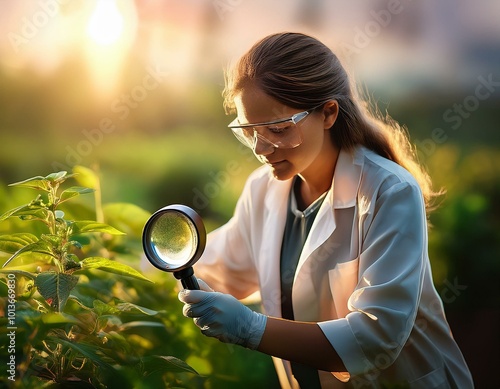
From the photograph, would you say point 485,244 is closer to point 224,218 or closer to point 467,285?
point 467,285

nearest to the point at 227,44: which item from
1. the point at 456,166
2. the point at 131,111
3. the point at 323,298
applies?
the point at 131,111

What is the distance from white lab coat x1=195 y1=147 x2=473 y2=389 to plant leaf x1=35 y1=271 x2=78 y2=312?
421 millimetres

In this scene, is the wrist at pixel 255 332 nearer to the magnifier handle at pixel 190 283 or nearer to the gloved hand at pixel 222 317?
the gloved hand at pixel 222 317

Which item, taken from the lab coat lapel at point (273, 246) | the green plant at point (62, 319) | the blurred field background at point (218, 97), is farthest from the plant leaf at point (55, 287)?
the blurred field background at point (218, 97)

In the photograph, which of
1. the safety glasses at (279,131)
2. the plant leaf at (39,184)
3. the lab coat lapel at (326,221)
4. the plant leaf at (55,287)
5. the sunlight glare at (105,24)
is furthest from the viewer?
the sunlight glare at (105,24)

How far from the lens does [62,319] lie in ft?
3.36

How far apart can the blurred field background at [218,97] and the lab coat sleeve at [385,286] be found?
93 centimetres

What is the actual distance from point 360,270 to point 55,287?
0.52 metres

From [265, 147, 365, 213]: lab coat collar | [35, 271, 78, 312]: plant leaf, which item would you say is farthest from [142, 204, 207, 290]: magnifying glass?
[265, 147, 365, 213]: lab coat collar

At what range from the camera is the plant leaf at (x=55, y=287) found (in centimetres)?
101

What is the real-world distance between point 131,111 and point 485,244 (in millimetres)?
1167

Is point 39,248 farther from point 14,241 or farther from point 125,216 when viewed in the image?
point 125,216

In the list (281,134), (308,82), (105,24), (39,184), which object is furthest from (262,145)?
(105,24)

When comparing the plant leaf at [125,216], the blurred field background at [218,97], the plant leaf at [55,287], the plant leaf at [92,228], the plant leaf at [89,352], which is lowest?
the plant leaf at [89,352]
